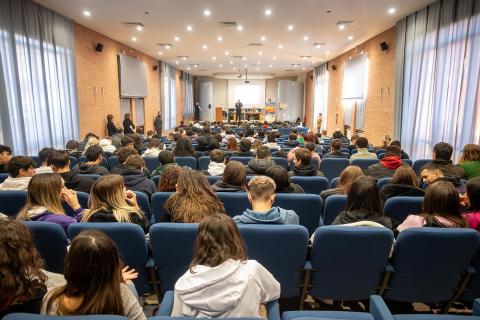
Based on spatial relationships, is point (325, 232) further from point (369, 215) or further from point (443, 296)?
point (443, 296)

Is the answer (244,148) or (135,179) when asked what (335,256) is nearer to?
(135,179)

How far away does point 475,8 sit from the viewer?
6383 millimetres

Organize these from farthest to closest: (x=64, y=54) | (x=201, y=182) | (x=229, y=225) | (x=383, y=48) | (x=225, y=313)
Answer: (x=383, y=48) < (x=64, y=54) < (x=201, y=182) < (x=229, y=225) < (x=225, y=313)

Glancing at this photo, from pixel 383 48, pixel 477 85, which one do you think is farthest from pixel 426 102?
pixel 383 48

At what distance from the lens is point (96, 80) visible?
10961 millimetres

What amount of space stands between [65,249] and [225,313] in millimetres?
1368

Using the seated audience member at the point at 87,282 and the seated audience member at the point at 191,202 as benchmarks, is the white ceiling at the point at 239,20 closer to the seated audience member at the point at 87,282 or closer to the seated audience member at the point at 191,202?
the seated audience member at the point at 191,202

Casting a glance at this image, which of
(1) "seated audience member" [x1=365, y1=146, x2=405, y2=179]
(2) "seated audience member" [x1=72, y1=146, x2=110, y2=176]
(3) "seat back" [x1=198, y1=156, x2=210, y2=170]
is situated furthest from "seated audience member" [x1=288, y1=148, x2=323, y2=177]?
(2) "seated audience member" [x1=72, y1=146, x2=110, y2=176]

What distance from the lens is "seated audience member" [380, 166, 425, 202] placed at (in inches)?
127

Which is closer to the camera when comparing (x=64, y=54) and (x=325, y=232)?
(x=325, y=232)

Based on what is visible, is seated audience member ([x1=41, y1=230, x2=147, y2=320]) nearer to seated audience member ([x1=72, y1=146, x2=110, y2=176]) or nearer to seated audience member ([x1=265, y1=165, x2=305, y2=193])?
seated audience member ([x1=265, y1=165, x2=305, y2=193])

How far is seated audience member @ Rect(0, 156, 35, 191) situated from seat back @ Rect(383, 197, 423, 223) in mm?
3596

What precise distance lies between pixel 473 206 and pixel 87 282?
271cm

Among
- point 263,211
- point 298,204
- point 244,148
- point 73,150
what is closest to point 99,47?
point 73,150
